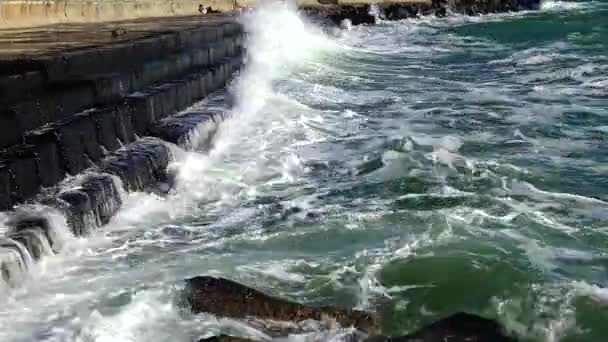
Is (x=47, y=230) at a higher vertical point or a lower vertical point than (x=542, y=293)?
higher

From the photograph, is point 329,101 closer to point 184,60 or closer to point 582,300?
point 184,60

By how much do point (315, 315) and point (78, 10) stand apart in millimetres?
12963

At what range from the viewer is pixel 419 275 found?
554cm

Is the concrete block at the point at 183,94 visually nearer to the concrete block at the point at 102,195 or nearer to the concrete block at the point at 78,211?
the concrete block at the point at 102,195

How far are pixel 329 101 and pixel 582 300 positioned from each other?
8.56m

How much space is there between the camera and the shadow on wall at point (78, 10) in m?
13.6

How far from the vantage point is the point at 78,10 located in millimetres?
15984

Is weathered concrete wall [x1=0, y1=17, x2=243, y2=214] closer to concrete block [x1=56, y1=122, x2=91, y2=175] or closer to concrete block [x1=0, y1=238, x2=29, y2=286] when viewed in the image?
concrete block [x1=56, y1=122, x2=91, y2=175]

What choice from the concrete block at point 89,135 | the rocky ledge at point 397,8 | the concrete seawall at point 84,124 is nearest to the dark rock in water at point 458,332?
the concrete seawall at point 84,124

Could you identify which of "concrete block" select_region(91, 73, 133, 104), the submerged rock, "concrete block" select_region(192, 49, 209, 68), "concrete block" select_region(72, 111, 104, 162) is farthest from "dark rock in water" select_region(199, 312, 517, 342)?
"concrete block" select_region(192, 49, 209, 68)

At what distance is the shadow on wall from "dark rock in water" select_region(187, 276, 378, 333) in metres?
9.92

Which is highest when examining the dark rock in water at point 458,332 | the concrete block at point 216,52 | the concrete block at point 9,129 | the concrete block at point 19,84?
the concrete block at point 19,84

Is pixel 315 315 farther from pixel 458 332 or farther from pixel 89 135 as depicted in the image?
pixel 89 135

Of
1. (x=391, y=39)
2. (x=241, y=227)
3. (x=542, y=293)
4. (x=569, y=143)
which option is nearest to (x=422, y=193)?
(x=241, y=227)
